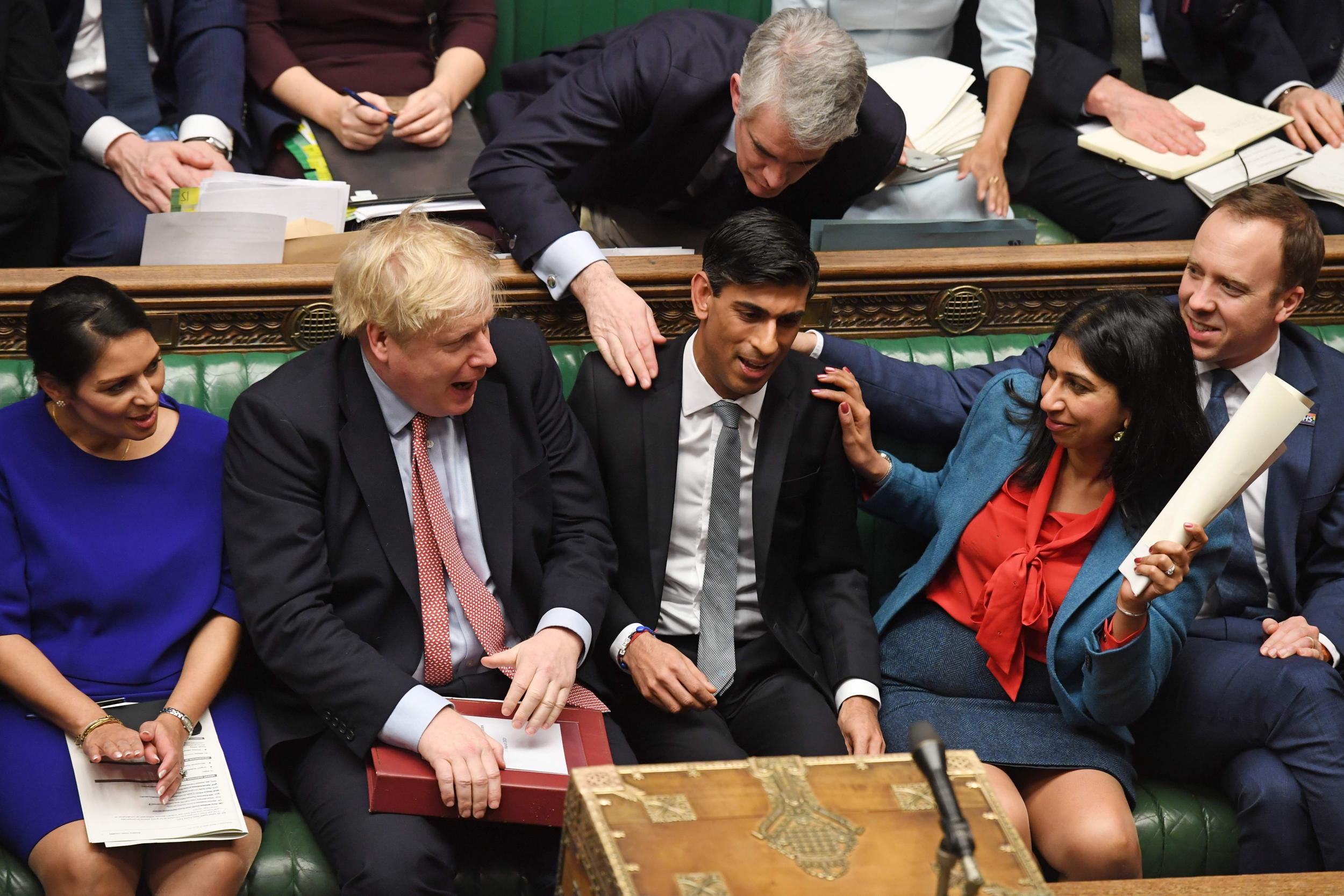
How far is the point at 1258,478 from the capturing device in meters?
2.89

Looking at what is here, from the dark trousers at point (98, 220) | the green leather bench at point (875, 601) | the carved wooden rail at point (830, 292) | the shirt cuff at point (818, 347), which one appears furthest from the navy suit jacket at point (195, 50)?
the shirt cuff at point (818, 347)

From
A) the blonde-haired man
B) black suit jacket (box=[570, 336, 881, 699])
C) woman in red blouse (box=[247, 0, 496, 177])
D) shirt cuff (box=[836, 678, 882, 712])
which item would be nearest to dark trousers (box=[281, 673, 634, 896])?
the blonde-haired man

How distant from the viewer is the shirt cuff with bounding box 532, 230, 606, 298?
9.33 ft

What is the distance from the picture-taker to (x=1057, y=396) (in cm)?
258

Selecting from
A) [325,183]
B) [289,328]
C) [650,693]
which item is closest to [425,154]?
[325,183]

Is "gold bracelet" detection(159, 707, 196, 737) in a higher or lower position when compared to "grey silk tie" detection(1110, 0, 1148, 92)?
lower

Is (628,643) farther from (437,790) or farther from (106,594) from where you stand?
(106,594)

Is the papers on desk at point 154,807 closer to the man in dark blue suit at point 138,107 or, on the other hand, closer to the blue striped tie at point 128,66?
the man in dark blue suit at point 138,107

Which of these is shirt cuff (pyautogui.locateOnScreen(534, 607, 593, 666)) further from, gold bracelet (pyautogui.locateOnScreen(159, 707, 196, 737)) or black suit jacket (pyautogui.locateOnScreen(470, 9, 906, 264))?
black suit jacket (pyautogui.locateOnScreen(470, 9, 906, 264))

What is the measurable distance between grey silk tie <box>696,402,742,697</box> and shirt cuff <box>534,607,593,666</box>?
11.3 inches

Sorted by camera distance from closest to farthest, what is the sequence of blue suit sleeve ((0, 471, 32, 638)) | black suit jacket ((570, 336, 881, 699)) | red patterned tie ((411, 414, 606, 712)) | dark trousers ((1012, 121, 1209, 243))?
1. blue suit sleeve ((0, 471, 32, 638))
2. red patterned tie ((411, 414, 606, 712))
3. black suit jacket ((570, 336, 881, 699))
4. dark trousers ((1012, 121, 1209, 243))

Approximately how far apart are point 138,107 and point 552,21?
117cm

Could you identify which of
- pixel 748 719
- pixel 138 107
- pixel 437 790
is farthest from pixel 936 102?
pixel 437 790

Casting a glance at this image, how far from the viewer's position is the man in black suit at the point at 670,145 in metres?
2.82
